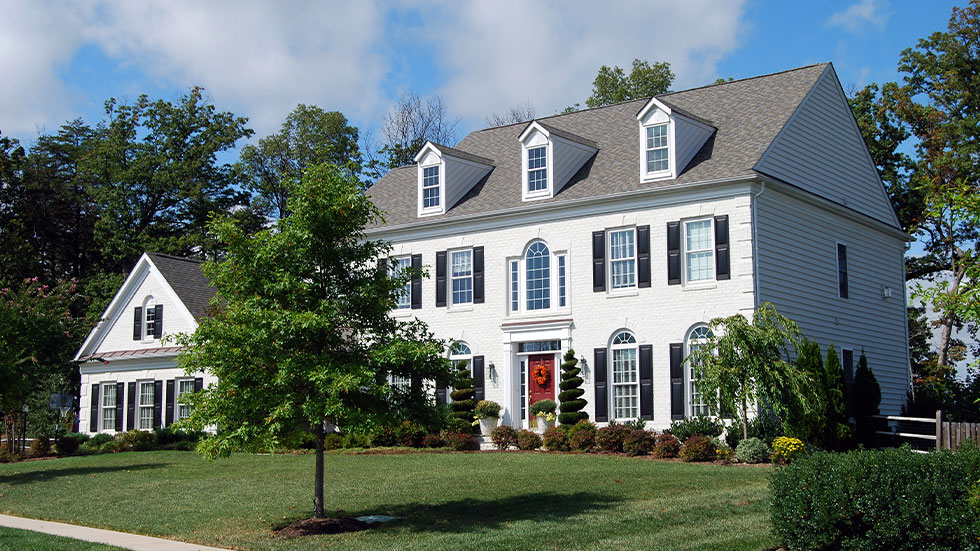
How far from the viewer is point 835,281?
27734 mm

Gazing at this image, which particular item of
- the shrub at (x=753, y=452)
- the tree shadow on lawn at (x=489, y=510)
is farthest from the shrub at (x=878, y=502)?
the shrub at (x=753, y=452)

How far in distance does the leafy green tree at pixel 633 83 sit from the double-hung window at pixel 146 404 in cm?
2303

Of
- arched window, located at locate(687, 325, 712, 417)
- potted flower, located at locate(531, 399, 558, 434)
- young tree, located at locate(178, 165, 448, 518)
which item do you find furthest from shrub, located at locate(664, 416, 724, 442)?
young tree, located at locate(178, 165, 448, 518)

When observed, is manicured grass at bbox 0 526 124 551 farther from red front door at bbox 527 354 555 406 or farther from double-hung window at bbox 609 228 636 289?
double-hung window at bbox 609 228 636 289

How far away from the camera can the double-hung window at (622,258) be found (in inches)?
1038

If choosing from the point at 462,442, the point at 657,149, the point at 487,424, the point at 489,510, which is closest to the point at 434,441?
the point at 462,442

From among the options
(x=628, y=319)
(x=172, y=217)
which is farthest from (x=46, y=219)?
(x=628, y=319)

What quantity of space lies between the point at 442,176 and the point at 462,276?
3.34 meters

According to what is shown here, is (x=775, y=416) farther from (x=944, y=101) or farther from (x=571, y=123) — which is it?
(x=944, y=101)

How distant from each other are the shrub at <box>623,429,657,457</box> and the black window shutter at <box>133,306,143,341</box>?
19720 millimetres

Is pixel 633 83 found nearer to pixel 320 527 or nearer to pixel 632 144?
pixel 632 144

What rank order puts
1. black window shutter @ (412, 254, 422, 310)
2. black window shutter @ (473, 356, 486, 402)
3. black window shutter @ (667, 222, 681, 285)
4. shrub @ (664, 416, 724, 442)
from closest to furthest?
1. shrub @ (664, 416, 724, 442)
2. black window shutter @ (667, 222, 681, 285)
3. black window shutter @ (473, 356, 486, 402)
4. black window shutter @ (412, 254, 422, 310)

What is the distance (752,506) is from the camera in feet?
46.6

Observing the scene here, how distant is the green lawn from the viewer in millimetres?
12469
